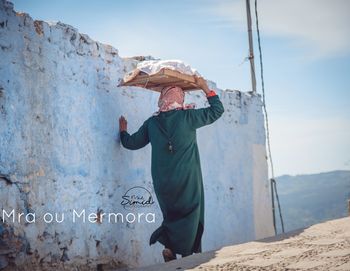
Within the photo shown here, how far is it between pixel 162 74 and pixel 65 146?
1.09 meters

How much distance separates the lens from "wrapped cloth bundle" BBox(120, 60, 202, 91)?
4309 millimetres

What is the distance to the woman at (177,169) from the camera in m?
4.37

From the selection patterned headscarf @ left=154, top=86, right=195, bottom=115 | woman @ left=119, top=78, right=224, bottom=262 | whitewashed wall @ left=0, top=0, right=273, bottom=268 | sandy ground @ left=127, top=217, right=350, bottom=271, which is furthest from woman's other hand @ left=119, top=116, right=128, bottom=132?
sandy ground @ left=127, top=217, right=350, bottom=271

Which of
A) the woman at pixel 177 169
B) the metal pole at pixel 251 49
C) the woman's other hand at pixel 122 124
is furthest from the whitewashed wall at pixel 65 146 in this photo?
the metal pole at pixel 251 49

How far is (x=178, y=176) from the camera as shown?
4.43 meters

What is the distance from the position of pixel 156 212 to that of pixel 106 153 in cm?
106

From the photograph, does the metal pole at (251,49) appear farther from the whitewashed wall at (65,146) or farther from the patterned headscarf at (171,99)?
the patterned headscarf at (171,99)

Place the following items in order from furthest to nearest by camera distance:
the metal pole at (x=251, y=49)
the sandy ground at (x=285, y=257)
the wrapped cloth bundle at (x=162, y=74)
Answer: the metal pole at (x=251, y=49) < the wrapped cloth bundle at (x=162, y=74) < the sandy ground at (x=285, y=257)

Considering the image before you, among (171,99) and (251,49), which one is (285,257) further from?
(251,49)

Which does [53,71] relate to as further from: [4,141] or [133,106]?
[133,106]

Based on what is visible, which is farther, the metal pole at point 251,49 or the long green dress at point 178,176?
the metal pole at point 251,49

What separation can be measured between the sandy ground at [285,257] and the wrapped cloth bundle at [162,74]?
1.65 metres

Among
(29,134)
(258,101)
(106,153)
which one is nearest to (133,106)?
(106,153)

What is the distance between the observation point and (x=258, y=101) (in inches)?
313
